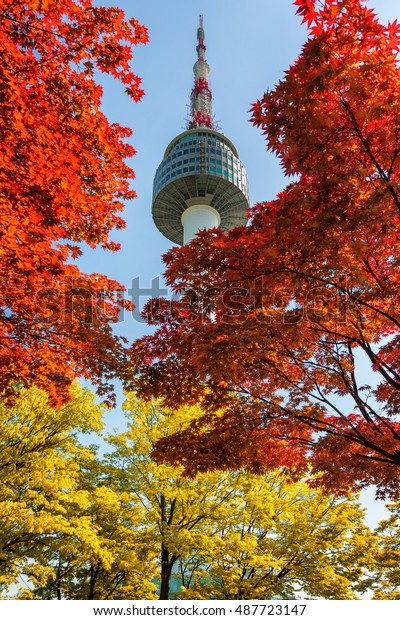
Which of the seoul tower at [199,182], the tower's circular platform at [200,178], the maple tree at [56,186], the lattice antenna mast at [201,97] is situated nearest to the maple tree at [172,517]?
the maple tree at [56,186]

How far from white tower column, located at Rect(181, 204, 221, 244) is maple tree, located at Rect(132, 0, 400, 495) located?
4634 cm

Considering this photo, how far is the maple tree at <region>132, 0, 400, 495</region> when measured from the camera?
4.52 meters

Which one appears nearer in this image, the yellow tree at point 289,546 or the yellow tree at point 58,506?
the yellow tree at point 58,506

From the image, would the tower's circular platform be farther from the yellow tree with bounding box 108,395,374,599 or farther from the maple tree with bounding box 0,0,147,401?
the maple tree with bounding box 0,0,147,401

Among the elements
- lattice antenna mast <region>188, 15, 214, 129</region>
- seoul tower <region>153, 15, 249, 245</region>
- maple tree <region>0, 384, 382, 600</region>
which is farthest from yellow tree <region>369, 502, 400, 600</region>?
lattice antenna mast <region>188, 15, 214, 129</region>

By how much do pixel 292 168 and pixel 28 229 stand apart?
511 centimetres

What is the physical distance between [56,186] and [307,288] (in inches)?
198

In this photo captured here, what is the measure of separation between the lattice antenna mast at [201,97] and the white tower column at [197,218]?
14937 millimetres

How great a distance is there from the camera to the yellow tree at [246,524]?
13961mm

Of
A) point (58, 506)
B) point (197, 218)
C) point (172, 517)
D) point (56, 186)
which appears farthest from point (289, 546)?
point (197, 218)

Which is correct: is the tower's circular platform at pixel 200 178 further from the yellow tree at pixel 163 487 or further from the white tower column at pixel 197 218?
the yellow tree at pixel 163 487

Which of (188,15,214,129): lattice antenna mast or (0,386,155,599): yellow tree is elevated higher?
(188,15,214,129): lattice antenna mast

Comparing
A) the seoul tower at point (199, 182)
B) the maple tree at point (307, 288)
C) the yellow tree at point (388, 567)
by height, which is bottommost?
the yellow tree at point (388, 567)

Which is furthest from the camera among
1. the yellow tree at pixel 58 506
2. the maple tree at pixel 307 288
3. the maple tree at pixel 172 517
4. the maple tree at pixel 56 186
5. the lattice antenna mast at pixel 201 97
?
the lattice antenna mast at pixel 201 97
